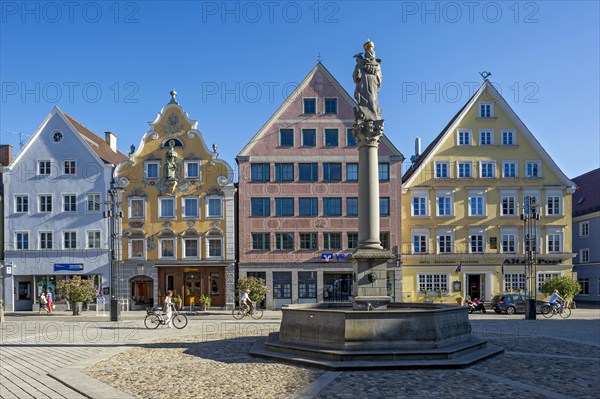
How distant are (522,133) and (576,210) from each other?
45.3 ft

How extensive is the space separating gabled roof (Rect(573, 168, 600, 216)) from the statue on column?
3890 centimetres

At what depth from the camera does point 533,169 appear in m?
46.0

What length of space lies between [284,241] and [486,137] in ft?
57.1

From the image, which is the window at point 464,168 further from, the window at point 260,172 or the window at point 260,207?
→ the window at point 260,207

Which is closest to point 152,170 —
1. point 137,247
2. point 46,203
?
point 137,247

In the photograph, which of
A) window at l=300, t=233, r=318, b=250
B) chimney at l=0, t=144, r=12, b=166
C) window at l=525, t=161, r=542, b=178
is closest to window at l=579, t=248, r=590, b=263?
window at l=525, t=161, r=542, b=178

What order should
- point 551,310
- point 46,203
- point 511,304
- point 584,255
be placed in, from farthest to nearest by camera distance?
point 584,255
point 46,203
point 511,304
point 551,310

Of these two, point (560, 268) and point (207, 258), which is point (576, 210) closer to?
point (560, 268)

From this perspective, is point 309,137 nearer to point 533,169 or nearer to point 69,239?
point 533,169

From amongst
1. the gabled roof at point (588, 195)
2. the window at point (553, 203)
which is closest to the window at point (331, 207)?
the window at point (553, 203)

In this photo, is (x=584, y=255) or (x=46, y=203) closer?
(x=46, y=203)

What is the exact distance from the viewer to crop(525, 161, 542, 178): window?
46.0 meters

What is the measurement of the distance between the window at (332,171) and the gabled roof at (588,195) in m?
23.6

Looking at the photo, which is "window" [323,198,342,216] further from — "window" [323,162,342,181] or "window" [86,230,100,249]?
"window" [86,230,100,249]
